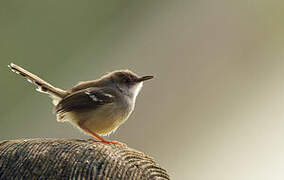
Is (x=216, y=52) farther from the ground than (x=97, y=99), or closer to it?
farther from the ground

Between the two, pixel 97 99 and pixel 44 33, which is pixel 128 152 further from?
pixel 44 33

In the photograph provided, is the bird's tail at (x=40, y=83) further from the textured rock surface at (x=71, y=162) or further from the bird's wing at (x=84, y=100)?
the textured rock surface at (x=71, y=162)

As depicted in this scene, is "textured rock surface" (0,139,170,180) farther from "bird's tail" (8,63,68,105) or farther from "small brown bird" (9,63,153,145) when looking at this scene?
"bird's tail" (8,63,68,105)

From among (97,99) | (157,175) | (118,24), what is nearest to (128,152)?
(157,175)

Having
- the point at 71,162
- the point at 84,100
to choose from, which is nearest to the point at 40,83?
the point at 84,100

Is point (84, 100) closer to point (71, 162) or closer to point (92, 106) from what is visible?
point (92, 106)
